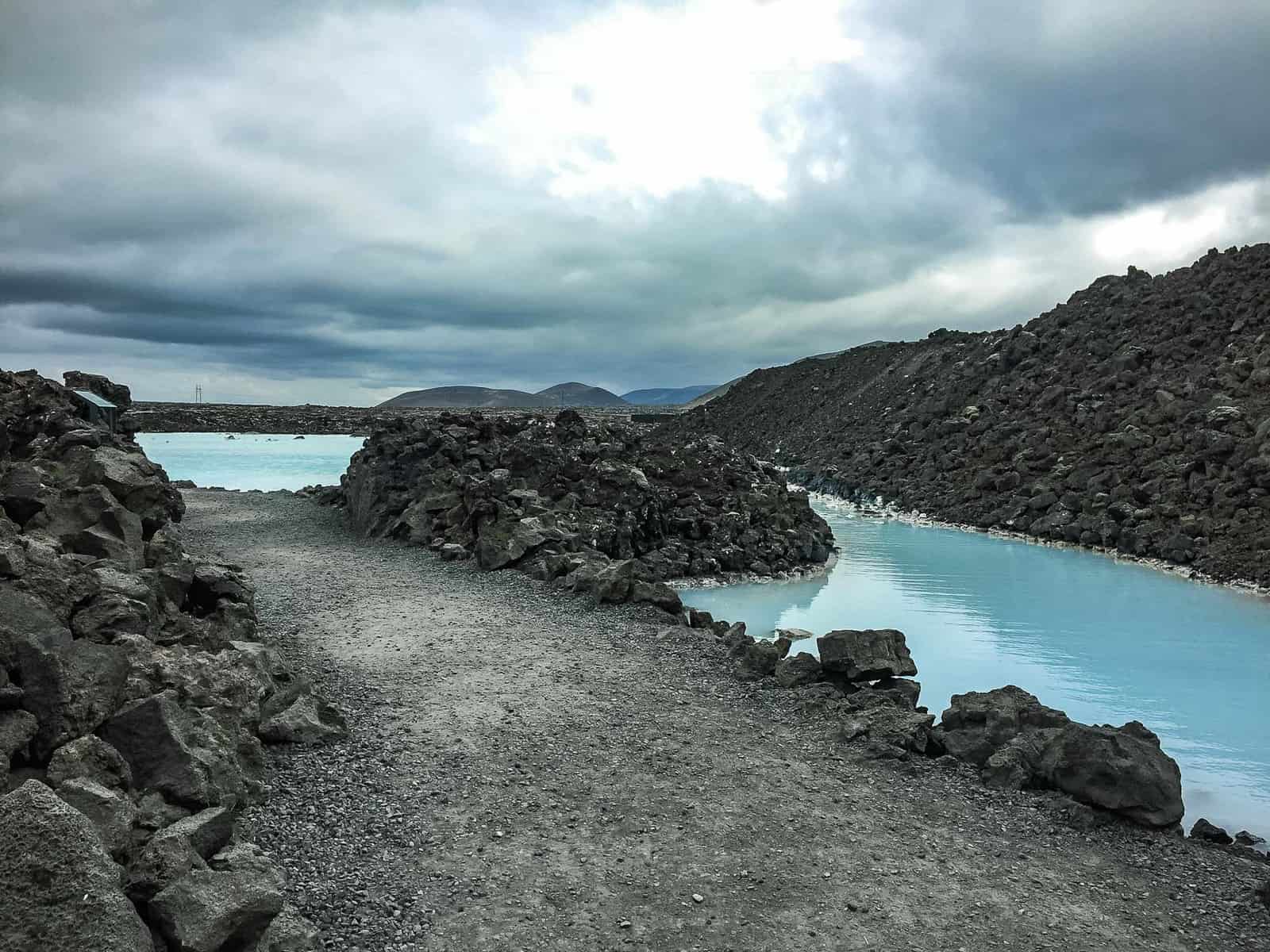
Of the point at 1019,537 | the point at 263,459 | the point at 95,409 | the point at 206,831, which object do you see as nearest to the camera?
the point at 206,831

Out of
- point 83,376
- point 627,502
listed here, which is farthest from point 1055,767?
point 83,376

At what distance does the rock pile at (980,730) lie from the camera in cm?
764

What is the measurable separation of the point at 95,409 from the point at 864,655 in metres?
23.3

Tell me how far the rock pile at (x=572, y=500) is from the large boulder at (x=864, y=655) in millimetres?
5744

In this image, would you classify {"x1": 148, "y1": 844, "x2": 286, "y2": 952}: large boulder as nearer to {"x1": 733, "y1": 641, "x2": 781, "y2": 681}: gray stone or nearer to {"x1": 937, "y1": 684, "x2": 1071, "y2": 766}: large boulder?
{"x1": 937, "y1": 684, "x2": 1071, "y2": 766}: large boulder

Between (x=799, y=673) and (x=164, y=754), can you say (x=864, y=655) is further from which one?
(x=164, y=754)

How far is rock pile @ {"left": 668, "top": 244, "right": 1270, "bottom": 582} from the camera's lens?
2514cm

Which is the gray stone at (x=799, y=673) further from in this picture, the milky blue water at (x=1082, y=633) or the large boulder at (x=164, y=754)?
the large boulder at (x=164, y=754)

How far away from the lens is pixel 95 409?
24.9m

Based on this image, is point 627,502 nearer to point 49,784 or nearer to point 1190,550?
point 1190,550

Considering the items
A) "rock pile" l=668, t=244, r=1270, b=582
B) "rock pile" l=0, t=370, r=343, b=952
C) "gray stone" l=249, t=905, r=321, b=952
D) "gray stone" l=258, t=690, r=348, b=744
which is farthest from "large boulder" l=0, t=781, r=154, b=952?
"rock pile" l=668, t=244, r=1270, b=582

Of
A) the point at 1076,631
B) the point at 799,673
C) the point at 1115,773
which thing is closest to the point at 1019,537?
the point at 1076,631

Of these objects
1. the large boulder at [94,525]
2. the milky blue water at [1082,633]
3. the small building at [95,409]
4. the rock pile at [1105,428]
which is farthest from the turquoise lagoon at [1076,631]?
the small building at [95,409]

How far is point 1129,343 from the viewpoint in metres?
38.3
